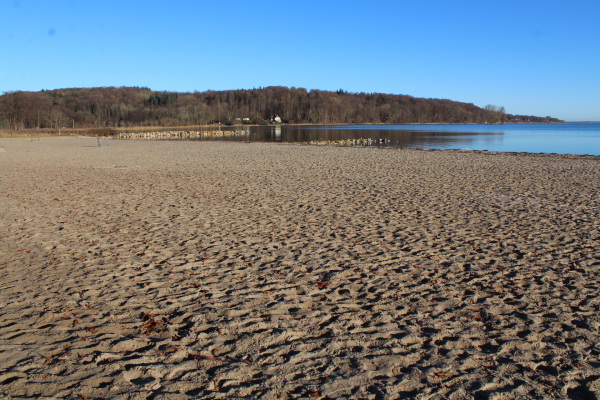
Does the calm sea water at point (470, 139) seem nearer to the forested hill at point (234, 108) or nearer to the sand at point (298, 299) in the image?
the sand at point (298, 299)

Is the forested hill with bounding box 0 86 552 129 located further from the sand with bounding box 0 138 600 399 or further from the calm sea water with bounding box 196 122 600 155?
the sand with bounding box 0 138 600 399

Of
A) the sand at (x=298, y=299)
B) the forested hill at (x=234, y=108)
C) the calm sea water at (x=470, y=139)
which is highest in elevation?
the forested hill at (x=234, y=108)

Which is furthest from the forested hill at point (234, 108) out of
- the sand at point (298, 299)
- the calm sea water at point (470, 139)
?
the sand at point (298, 299)

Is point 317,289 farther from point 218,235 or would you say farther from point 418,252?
point 218,235

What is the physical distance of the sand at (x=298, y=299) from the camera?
2918 mm

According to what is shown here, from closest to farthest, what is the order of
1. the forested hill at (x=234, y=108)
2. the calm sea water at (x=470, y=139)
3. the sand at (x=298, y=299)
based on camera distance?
the sand at (x=298, y=299), the calm sea water at (x=470, y=139), the forested hill at (x=234, y=108)

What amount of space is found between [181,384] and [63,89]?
516 feet

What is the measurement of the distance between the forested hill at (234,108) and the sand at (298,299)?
3198 inches

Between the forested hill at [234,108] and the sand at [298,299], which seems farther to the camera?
the forested hill at [234,108]

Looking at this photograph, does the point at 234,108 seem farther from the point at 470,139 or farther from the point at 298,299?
the point at 298,299

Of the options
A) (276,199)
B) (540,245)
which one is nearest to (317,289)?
(540,245)

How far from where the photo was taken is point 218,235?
668 centimetres

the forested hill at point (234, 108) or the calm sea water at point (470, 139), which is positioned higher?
the forested hill at point (234, 108)

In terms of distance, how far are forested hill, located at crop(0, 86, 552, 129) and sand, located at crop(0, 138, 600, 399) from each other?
267 feet
